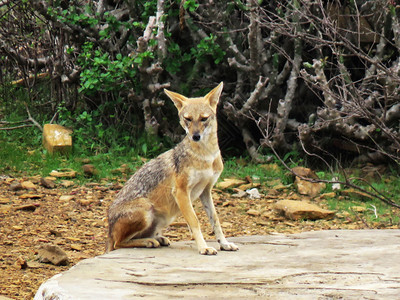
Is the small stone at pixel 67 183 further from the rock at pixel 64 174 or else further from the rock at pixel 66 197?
the rock at pixel 66 197

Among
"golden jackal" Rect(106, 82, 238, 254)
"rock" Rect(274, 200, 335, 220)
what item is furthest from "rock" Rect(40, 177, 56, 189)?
"golden jackal" Rect(106, 82, 238, 254)

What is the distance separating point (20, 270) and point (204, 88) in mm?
4945

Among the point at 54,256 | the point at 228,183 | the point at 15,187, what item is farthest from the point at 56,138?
the point at 54,256

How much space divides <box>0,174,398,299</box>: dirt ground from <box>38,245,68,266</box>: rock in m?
0.05

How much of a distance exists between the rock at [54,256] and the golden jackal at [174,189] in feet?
2.84

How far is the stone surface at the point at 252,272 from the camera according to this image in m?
3.69

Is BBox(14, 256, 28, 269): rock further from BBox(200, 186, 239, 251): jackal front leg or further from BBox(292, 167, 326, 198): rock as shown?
BBox(292, 167, 326, 198): rock

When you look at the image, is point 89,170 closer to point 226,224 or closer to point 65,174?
point 65,174

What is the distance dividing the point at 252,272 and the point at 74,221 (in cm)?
379

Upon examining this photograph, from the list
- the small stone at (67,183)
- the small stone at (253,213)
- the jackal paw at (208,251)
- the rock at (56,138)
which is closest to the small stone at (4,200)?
the small stone at (67,183)

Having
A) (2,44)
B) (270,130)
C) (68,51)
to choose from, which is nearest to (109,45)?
(68,51)

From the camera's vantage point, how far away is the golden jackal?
521 cm

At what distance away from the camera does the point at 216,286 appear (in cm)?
391

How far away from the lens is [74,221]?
25.0 ft
